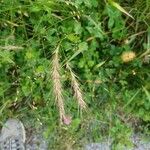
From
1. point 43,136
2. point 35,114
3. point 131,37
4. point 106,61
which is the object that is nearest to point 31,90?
point 35,114

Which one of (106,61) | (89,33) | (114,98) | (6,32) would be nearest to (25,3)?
(6,32)

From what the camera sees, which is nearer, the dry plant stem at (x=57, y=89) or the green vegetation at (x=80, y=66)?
the dry plant stem at (x=57, y=89)

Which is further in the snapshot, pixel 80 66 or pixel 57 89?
pixel 80 66

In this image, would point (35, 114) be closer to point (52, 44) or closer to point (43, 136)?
point (43, 136)

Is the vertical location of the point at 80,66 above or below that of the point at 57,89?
below

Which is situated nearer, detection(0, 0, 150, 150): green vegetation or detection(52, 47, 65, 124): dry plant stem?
detection(52, 47, 65, 124): dry plant stem

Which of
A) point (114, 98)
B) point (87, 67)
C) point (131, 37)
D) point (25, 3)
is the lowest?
point (114, 98)

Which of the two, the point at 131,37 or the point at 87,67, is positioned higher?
the point at 131,37

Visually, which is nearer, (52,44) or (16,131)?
(52,44)
